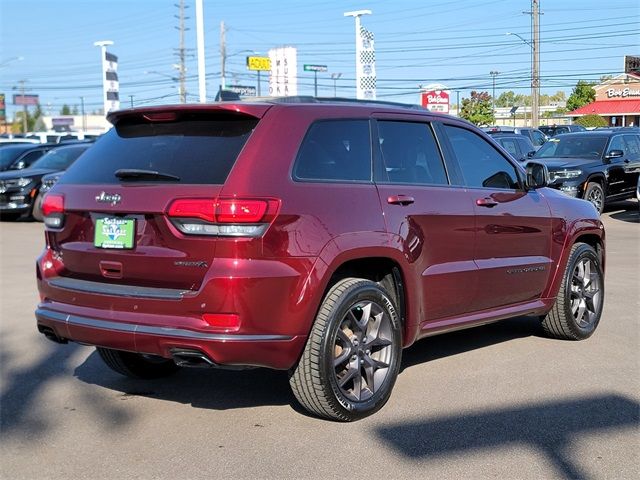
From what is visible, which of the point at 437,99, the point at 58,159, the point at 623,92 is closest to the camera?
the point at 58,159

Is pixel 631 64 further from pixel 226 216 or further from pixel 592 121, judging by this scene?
pixel 226 216

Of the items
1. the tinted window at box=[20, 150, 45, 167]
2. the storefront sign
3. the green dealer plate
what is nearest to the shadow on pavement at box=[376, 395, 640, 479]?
the green dealer plate

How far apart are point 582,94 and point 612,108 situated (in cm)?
882

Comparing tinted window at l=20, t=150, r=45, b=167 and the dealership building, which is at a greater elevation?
the dealership building

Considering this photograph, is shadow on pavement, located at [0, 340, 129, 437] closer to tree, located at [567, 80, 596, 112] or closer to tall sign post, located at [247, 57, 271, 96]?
tree, located at [567, 80, 596, 112]

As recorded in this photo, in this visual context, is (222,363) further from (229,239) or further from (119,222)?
(119,222)

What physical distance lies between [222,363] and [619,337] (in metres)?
4.07

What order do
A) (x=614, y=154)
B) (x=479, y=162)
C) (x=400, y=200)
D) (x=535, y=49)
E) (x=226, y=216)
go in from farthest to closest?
(x=535, y=49)
(x=614, y=154)
(x=479, y=162)
(x=400, y=200)
(x=226, y=216)

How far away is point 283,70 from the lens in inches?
2960

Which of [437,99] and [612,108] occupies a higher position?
[612,108]

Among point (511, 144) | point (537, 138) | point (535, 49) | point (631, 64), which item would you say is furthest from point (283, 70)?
point (511, 144)

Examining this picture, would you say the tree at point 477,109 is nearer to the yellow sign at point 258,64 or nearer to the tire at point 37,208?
the yellow sign at point 258,64

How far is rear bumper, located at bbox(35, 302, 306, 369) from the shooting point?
13.3 ft

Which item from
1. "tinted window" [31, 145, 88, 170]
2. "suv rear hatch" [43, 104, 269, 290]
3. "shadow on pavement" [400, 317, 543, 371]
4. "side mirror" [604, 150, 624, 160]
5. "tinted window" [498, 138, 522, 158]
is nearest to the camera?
"suv rear hatch" [43, 104, 269, 290]
